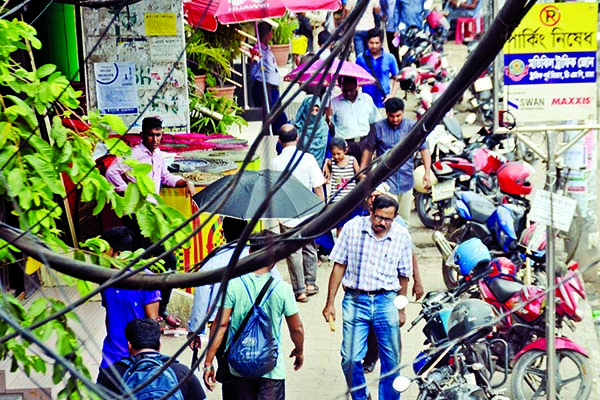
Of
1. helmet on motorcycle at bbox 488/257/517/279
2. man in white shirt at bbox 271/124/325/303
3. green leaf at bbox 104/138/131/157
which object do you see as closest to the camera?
green leaf at bbox 104/138/131/157

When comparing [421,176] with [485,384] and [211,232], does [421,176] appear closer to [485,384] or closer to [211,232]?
[211,232]

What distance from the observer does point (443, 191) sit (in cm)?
1300

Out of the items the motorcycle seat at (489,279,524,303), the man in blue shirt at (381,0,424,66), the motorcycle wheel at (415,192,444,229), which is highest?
the man in blue shirt at (381,0,424,66)

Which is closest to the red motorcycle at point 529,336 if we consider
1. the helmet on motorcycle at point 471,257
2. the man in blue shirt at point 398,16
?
the helmet on motorcycle at point 471,257

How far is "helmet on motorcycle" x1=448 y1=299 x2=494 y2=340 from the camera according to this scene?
25.8 ft

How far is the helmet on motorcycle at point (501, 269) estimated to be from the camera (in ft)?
29.5

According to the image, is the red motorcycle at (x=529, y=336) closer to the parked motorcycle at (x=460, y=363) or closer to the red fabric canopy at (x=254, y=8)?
the parked motorcycle at (x=460, y=363)

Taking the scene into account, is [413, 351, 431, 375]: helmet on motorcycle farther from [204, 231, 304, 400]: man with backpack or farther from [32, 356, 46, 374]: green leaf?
[32, 356, 46, 374]: green leaf

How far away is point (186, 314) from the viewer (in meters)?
10.5

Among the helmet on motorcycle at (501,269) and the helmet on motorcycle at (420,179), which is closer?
the helmet on motorcycle at (501,269)

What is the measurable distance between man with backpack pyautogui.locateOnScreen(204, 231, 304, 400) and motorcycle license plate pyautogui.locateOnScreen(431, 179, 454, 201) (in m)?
5.94

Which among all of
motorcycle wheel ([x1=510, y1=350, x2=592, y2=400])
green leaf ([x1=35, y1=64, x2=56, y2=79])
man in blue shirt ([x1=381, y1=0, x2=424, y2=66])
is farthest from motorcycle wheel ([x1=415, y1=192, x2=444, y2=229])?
man in blue shirt ([x1=381, y1=0, x2=424, y2=66])

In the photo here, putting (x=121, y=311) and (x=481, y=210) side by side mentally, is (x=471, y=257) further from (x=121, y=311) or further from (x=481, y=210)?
(x=121, y=311)

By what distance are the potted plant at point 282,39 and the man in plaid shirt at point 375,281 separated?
37.9ft
